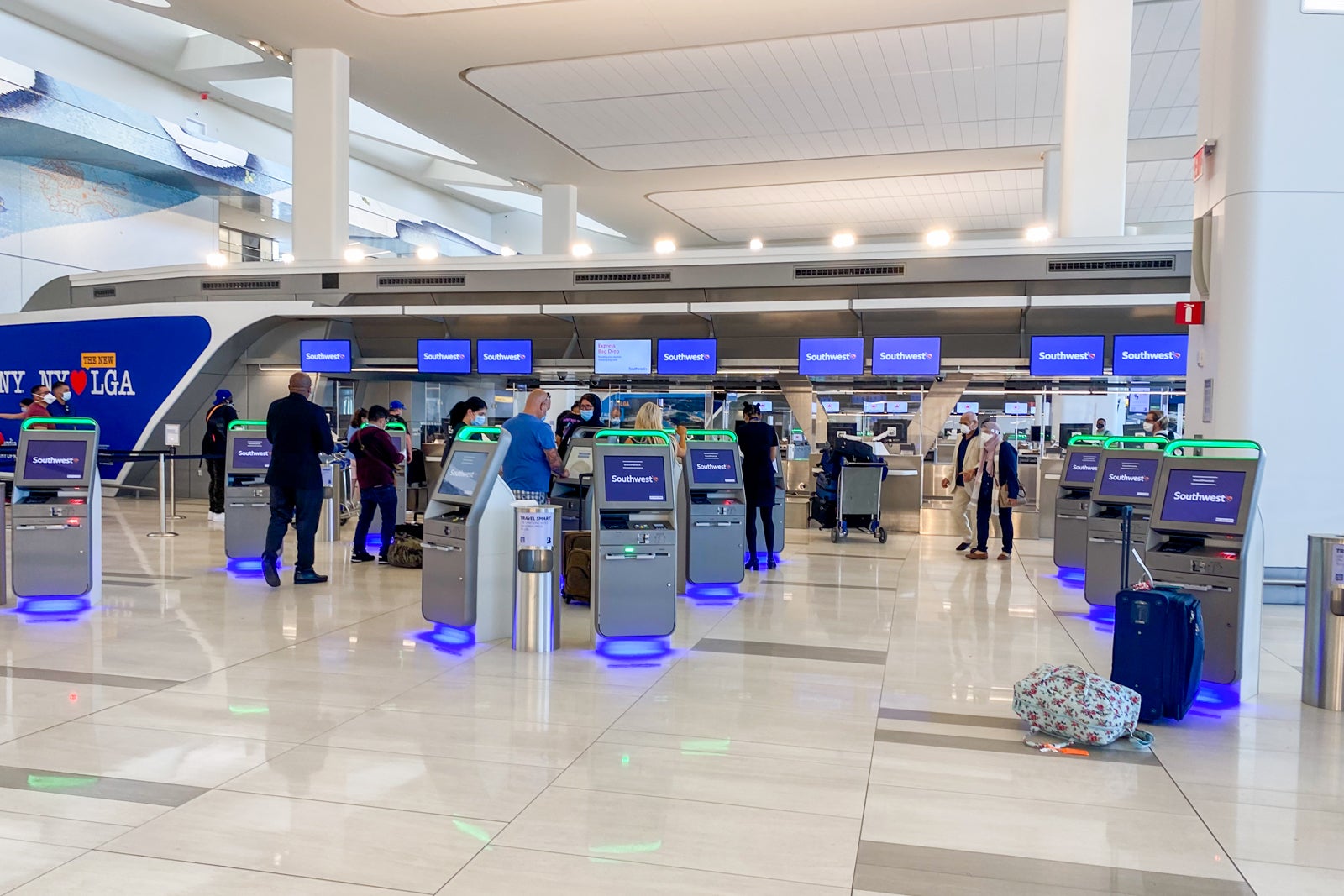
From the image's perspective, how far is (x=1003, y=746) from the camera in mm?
4363

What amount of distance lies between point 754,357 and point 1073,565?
20.5 ft

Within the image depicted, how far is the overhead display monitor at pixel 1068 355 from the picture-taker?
12.8 metres

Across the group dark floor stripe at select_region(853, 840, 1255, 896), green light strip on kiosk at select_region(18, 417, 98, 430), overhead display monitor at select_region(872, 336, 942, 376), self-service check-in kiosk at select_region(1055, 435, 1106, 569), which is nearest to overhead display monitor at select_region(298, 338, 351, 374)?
overhead display monitor at select_region(872, 336, 942, 376)

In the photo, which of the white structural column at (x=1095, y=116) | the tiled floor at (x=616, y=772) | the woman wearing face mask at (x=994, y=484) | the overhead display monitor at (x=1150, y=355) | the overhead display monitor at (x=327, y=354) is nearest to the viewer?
the tiled floor at (x=616, y=772)

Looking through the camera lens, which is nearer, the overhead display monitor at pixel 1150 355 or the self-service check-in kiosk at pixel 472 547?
the self-service check-in kiosk at pixel 472 547

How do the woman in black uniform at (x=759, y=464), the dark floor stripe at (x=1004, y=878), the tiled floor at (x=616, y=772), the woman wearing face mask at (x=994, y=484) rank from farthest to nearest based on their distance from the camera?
1. the woman wearing face mask at (x=994, y=484)
2. the woman in black uniform at (x=759, y=464)
3. the tiled floor at (x=616, y=772)
4. the dark floor stripe at (x=1004, y=878)

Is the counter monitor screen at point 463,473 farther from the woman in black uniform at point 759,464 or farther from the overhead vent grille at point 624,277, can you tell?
the overhead vent grille at point 624,277

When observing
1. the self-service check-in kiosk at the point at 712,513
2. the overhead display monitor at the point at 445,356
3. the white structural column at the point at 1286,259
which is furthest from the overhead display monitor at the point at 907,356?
the overhead display monitor at the point at 445,356

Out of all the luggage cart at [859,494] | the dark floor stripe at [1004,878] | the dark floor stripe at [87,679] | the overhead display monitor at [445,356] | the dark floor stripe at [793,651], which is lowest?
the dark floor stripe at [793,651]

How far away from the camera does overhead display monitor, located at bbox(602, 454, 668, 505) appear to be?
6055 mm

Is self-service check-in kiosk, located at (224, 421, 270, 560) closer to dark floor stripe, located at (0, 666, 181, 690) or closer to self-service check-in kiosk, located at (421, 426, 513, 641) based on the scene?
self-service check-in kiosk, located at (421, 426, 513, 641)

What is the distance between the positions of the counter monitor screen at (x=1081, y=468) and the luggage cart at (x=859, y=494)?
2.88 meters

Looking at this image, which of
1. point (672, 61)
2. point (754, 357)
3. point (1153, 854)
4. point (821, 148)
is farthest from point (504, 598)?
point (821, 148)

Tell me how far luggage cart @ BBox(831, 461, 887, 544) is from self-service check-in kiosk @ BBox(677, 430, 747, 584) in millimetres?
3867
